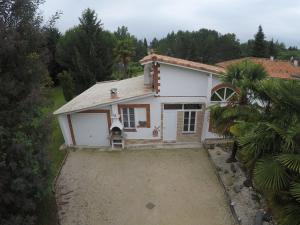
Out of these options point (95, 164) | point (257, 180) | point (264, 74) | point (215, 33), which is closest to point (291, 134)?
point (257, 180)

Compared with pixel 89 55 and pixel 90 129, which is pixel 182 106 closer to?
pixel 90 129

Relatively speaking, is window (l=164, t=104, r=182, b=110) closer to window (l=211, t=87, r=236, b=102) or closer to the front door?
the front door

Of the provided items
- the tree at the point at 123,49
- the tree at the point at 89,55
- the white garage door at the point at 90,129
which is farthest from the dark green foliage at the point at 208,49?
the white garage door at the point at 90,129

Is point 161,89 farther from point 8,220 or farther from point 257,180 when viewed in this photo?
point 8,220

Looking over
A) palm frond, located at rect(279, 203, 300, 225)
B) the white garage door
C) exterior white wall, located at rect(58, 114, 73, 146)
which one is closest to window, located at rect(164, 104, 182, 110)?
the white garage door

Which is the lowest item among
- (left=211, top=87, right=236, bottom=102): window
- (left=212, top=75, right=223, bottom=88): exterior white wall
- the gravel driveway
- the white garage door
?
the gravel driveway

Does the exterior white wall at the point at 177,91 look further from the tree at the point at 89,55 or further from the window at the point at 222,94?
the tree at the point at 89,55

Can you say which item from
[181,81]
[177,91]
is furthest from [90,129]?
[181,81]
